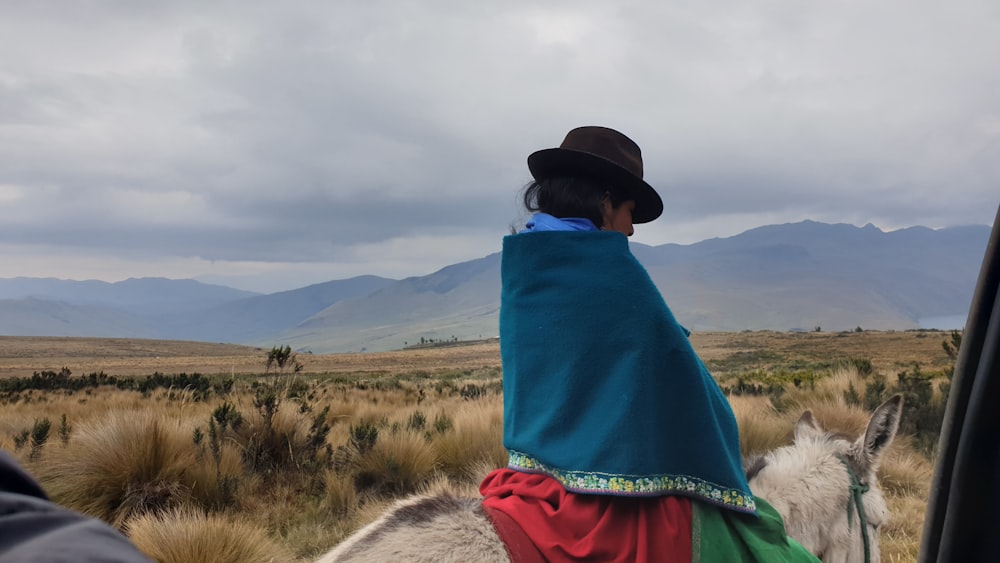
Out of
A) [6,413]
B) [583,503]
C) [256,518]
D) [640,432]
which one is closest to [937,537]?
[640,432]

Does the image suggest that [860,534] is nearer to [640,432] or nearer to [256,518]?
[640,432]

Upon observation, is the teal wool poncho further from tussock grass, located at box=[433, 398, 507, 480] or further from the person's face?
tussock grass, located at box=[433, 398, 507, 480]

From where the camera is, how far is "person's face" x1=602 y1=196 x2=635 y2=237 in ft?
8.86

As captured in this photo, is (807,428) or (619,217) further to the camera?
(807,428)

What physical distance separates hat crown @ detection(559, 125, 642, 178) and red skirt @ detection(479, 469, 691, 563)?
139 cm

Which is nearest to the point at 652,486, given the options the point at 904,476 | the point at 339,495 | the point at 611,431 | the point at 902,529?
the point at 611,431

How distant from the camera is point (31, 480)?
0.68 m

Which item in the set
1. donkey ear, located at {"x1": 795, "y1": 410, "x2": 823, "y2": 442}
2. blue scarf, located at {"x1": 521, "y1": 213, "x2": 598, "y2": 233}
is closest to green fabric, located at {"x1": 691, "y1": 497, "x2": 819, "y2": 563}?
donkey ear, located at {"x1": 795, "y1": 410, "x2": 823, "y2": 442}

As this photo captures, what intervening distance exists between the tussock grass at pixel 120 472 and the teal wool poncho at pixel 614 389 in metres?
5.02

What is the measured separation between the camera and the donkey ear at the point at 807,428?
10.2ft

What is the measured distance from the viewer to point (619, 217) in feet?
9.04

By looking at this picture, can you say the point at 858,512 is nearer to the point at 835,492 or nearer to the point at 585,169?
the point at 835,492

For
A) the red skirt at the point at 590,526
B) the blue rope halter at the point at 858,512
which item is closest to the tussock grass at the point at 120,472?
the red skirt at the point at 590,526

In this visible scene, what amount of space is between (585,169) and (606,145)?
15cm
